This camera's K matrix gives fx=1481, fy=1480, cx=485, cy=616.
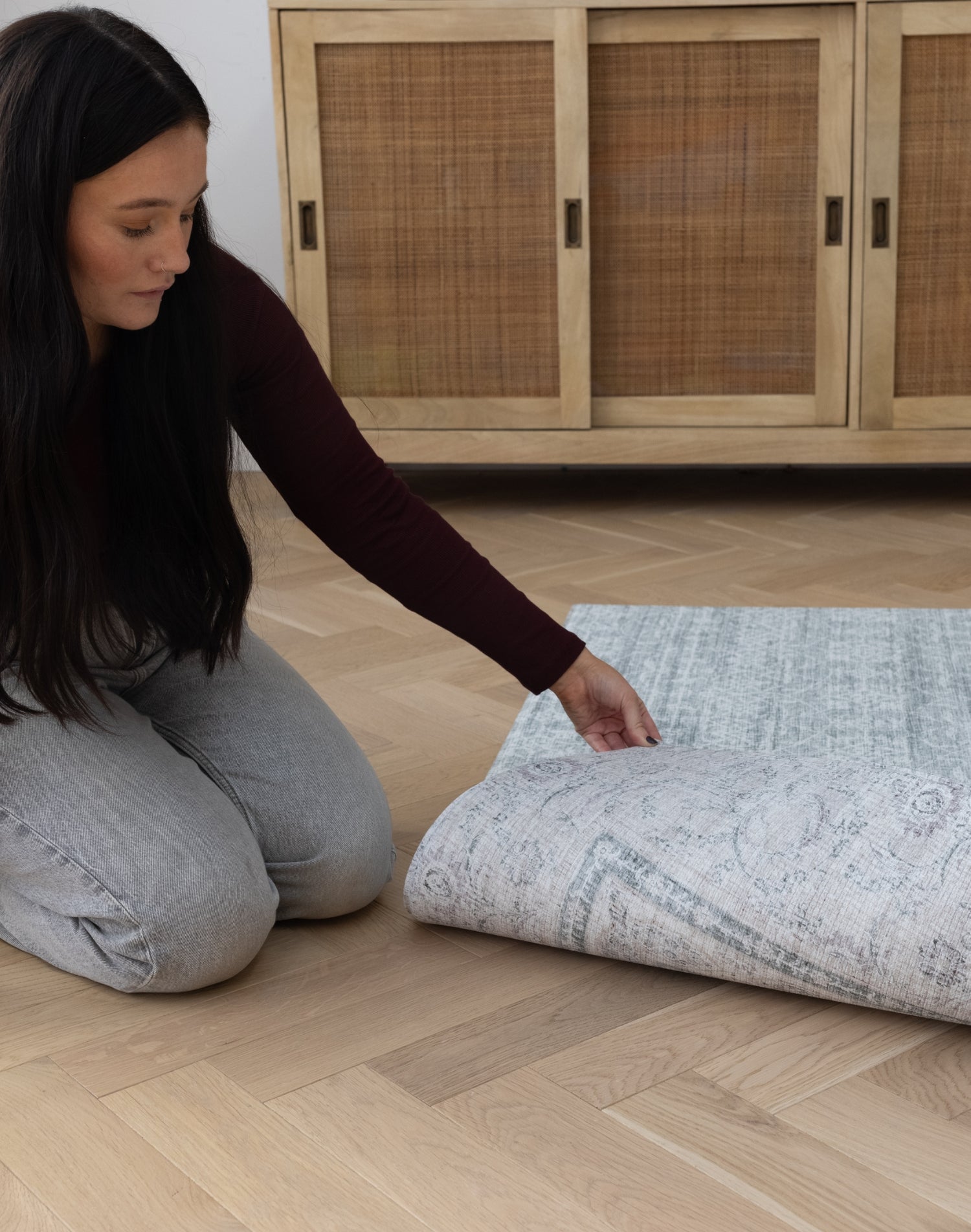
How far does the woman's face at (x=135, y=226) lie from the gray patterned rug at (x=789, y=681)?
632 millimetres

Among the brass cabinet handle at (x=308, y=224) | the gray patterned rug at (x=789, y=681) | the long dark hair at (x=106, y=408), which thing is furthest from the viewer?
the brass cabinet handle at (x=308, y=224)

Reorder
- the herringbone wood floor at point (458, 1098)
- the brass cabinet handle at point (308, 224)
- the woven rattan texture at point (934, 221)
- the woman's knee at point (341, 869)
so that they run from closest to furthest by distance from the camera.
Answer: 1. the herringbone wood floor at point (458, 1098)
2. the woman's knee at point (341, 869)
3. the woven rattan texture at point (934, 221)
4. the brass cabinet handle at point (308, 224)

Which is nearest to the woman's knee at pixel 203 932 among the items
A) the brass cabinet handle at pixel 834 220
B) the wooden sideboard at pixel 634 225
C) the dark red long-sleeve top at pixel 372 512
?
the dark red long-sleeve top at pixel 372 512

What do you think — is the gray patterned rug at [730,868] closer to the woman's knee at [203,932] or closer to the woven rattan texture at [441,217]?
the woman's knee at [203,932]

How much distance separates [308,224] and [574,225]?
0.48 m

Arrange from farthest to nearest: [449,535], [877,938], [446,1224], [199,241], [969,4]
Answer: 1. [969,4]
2. [449,535]
3. [199,241]
4. [877,938]
5. [446,1224]

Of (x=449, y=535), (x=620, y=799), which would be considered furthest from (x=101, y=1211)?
(x=449, y=535)

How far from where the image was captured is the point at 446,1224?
84cm

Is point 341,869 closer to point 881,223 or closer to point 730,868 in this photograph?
point 730,868

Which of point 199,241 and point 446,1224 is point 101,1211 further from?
point 199,241

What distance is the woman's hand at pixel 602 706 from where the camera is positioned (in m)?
1.29

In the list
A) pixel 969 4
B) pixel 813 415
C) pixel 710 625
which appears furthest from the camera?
A: pixel 813 415

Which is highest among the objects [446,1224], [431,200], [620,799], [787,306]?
[431,200]

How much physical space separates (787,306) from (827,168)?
9.6 inches
